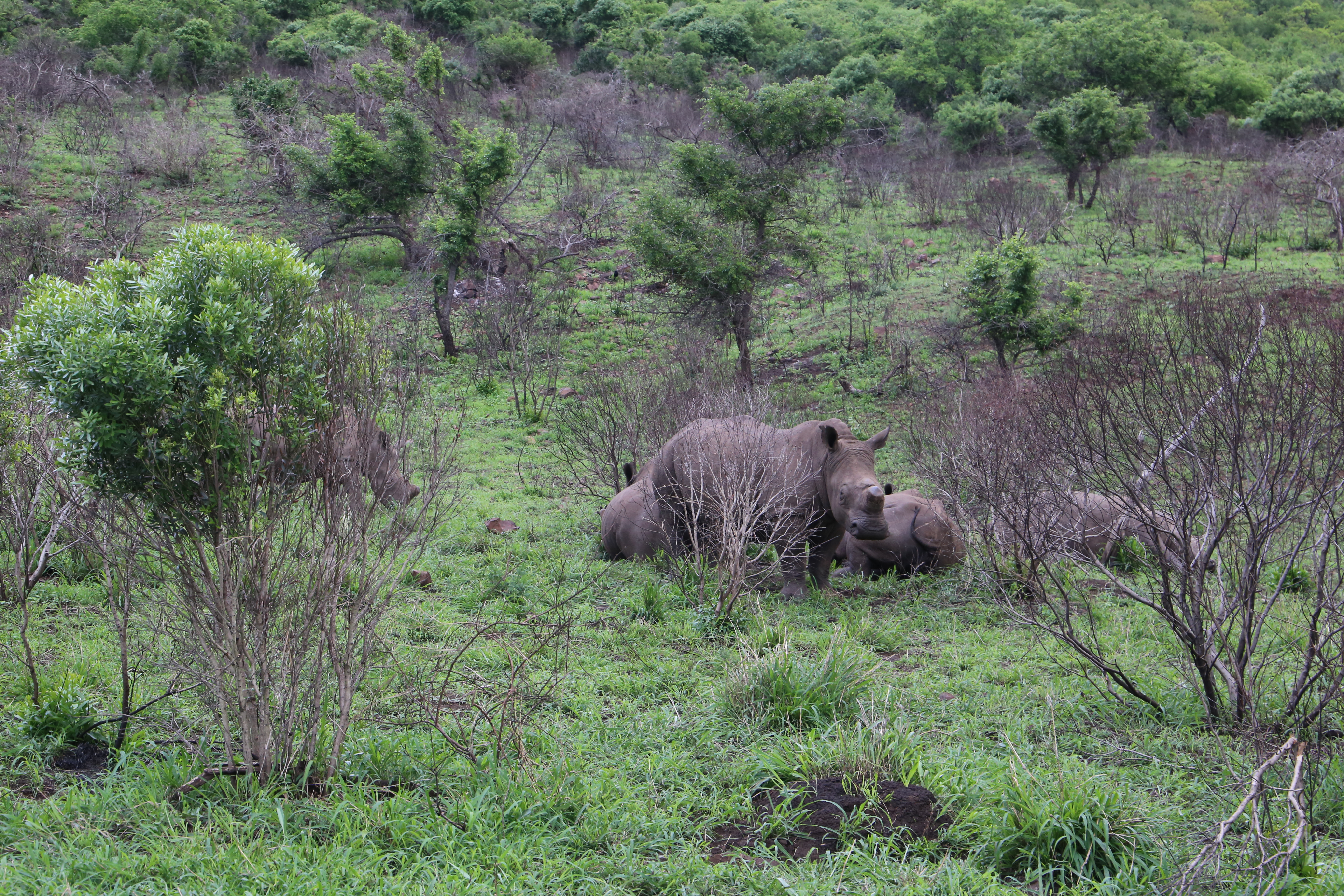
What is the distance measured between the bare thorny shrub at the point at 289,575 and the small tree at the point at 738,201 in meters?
14.4

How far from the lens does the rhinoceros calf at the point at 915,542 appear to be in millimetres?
10875

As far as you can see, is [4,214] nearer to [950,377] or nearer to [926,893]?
[950,377]

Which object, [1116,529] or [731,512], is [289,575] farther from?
[1116,529]

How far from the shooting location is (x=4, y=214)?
23.5m

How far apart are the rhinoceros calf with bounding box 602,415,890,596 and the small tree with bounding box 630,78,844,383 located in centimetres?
928

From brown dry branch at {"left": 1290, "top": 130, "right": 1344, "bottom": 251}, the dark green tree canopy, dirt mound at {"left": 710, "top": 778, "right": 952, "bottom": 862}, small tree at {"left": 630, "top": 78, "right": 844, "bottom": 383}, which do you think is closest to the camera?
dirt mound at {"left": 710, "top": 778, "right": 952, "bottom": 862}

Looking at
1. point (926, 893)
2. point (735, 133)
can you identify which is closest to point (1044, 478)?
point (926, 893)

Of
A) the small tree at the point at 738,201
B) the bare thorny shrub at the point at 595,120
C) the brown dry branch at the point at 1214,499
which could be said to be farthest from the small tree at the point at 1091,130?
the brown dry branch at the point at 1214,499

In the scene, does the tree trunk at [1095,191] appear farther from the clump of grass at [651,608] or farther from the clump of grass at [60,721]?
the clump of grass at [60,721]

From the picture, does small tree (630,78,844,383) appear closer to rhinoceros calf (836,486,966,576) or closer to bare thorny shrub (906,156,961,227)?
bare thorny shrub (906,156,961,227)

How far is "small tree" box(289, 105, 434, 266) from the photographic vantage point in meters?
22.1

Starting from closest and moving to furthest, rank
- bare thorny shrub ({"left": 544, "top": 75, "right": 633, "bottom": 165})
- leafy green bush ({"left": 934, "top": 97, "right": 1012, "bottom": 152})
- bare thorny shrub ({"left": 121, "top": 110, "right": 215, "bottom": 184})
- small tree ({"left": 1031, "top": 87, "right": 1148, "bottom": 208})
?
small tree ({"left": 1031, "top": 87, "right": 1148, "bottom": 208})
bare thorny shrub ({"left": 121, "top": 110, "right": 215, "bottom": 184})
bare thorny shrub ({"left": 544, "top": 75, "right": 633, "bottom": 165})
leafy green bush ({"left": 934, "top": 97, "right": 1012, "bottom": 152})

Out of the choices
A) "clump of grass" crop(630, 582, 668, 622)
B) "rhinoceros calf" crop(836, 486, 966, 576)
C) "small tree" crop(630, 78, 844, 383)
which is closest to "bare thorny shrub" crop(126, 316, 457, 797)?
"clump of grass" crop(630, 582, 668, 622)

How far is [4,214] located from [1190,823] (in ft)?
90.5
